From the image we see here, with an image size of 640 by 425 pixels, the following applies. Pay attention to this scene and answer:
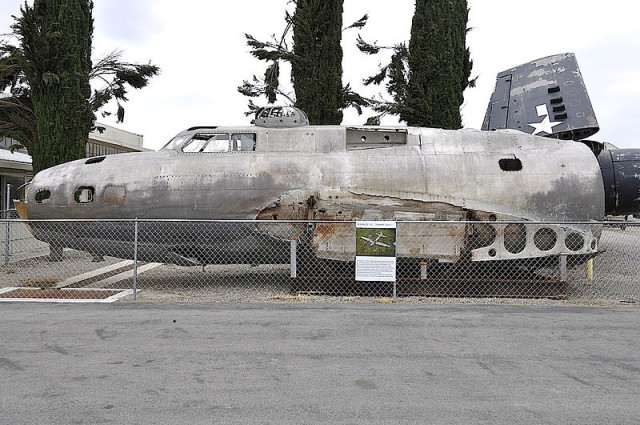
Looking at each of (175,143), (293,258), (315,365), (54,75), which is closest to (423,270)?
(293,258)

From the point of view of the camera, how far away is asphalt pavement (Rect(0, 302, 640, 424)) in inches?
165

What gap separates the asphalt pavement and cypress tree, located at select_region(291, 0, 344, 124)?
556 inches

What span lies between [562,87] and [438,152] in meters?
4.80

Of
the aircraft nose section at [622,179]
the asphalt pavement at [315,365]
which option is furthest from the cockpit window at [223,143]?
the aircraft nose section at [622,179]

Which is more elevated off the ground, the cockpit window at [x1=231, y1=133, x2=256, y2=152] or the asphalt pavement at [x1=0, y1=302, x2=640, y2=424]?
the cockpit window at [x1=231, y1=133, x2=256, y2=152]

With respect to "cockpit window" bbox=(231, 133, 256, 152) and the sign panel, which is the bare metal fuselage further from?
the sign panel

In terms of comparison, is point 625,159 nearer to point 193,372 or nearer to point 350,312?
point 350,312

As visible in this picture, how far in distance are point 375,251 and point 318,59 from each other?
1409 cm

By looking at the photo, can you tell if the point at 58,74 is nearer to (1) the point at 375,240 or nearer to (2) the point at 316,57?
(2) the point at 316,57

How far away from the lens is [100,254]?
34.4ft

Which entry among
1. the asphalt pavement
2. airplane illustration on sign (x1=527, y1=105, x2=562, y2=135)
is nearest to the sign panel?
the asphalt pavement

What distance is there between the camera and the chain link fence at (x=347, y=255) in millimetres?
9375

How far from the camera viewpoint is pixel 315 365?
211 inches

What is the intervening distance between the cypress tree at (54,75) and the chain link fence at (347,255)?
8873 mm
